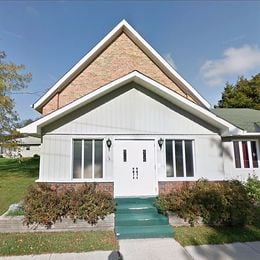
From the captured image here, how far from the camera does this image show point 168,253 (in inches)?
231

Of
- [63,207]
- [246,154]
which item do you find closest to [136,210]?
[63,207]

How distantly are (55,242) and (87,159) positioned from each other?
12.5 ft

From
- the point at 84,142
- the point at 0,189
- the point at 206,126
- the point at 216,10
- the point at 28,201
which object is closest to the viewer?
the point at 28,201

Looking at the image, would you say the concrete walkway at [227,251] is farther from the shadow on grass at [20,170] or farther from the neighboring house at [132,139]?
the shadow on grass at [20,170]

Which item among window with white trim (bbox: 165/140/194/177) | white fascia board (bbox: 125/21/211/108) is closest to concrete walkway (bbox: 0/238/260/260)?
window with white trim (bbox: 165/140/194/177)

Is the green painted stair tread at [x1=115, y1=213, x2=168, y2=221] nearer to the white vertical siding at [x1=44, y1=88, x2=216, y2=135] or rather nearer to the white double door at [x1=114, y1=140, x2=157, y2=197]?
the white double door at [x1=114, y1=140, x2=157, y2=197]

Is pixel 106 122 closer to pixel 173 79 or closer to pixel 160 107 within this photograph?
pixel 160 107

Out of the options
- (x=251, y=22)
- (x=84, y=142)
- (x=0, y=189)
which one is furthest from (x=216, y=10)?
(x=0, y=189)

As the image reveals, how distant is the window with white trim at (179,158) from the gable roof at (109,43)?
359cm

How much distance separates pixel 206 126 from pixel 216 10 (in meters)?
6.54

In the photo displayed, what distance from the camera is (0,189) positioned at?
13.6 metres

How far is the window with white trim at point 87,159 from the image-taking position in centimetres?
970

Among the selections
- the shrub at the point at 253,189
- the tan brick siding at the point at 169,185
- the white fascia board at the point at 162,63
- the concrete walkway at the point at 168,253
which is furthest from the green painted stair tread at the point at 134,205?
the white fascia board at the point at 162,63

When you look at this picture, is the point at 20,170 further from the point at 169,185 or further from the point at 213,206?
the point at 213,206
